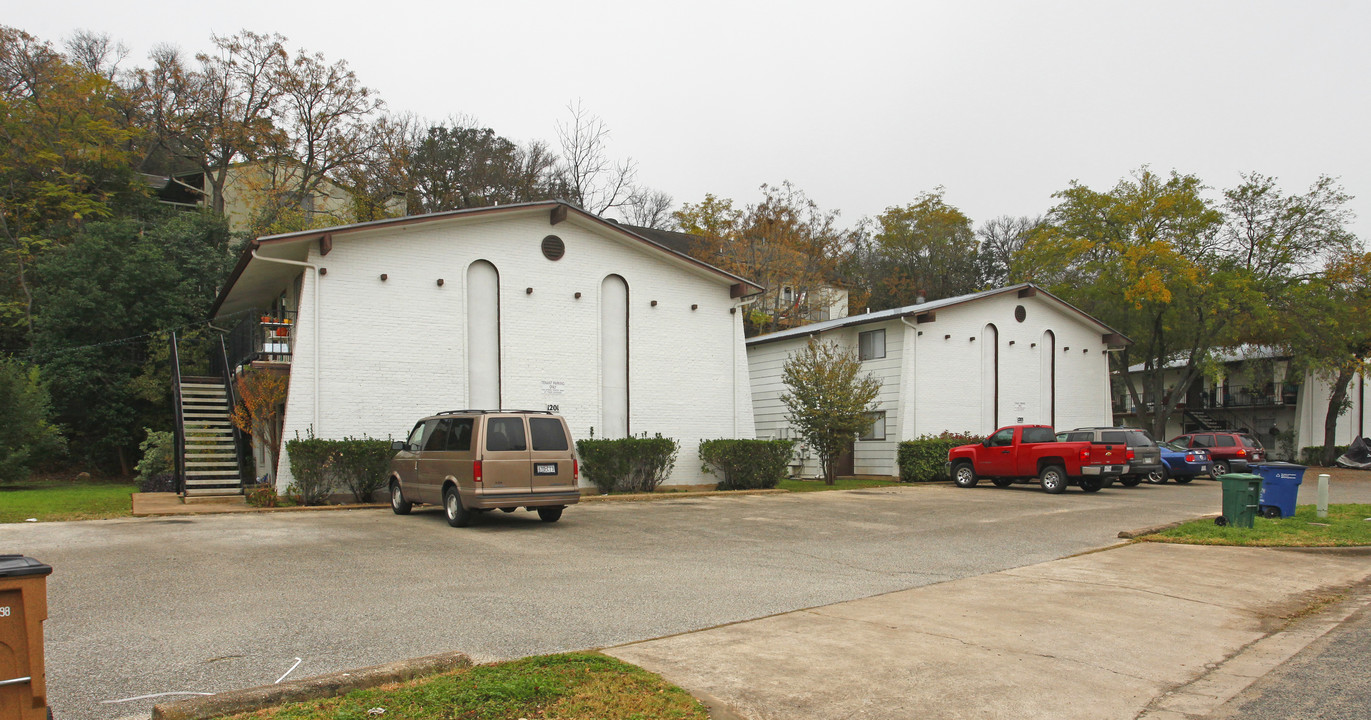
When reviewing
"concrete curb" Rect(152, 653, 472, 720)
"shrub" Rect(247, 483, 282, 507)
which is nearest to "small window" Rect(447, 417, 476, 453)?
"shrub" Rect(247, 483, 282, 507)

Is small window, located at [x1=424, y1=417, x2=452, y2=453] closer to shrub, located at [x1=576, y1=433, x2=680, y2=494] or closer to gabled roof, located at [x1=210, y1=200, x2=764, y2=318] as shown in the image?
gabled roof, located at [x1=210, y1=200, x2=764, y2=318]

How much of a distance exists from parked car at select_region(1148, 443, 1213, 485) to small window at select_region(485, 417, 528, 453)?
2268 cm

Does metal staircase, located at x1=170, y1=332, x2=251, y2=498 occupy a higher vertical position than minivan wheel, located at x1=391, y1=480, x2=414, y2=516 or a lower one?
higher

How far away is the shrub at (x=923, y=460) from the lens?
92.9 ft

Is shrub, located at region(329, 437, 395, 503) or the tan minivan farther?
shrub, located at region(329, 437, 395, 503)

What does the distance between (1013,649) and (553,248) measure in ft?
59.0

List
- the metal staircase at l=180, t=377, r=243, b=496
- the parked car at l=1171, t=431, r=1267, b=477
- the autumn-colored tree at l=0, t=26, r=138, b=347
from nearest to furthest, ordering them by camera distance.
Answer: the metal staircase at l=180, t=377, r=243, b=496 < the parked car at l=1171, t=431, r=1267, b=477 < the autumn-colored tree at l=0, t=26, r=138, b=347

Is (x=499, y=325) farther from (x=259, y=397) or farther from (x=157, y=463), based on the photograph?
(x=157, y=463)

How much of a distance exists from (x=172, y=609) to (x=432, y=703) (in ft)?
14.4

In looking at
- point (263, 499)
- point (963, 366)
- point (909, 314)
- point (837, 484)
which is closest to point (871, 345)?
point (909, 314)

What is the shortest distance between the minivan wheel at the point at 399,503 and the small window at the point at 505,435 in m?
3.21

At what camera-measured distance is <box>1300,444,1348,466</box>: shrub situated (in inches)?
1624

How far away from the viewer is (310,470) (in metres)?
18.4

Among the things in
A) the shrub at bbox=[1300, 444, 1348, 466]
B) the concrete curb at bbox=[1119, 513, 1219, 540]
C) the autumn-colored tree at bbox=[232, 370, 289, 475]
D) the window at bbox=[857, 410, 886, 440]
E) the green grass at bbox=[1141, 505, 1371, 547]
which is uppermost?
the autumn-colored tree at bbox=[232, 370, 289, 475]
